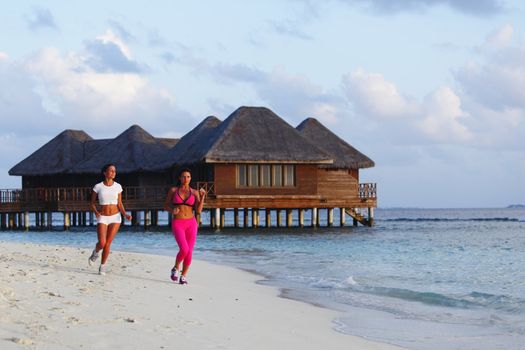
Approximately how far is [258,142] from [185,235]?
24321mm

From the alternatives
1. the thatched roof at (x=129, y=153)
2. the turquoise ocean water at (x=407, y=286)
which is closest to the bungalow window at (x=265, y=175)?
the thatched roof at (x=129, y=153)

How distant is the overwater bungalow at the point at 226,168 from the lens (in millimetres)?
33219

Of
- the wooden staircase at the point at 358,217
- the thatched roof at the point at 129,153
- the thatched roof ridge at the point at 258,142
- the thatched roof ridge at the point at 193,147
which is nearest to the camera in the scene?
the thatched roof ridge at the point at 258,142

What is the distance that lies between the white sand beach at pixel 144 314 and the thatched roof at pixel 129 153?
28.6 m

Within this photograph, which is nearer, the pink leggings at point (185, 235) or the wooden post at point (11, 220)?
the pink leggings at point (185, 235)

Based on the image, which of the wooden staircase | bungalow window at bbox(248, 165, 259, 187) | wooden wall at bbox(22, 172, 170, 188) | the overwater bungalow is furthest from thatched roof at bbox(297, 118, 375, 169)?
wooden wall at bbox(22, 172, 170, 188)

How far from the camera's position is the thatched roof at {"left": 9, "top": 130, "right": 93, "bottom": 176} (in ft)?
134

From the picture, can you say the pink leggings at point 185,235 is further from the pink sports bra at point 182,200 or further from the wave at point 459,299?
the wave at point 459,299

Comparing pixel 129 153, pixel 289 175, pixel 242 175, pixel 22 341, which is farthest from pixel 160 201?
pixel 22 341

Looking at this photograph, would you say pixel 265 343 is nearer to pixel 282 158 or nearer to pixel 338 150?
pixel 282 158

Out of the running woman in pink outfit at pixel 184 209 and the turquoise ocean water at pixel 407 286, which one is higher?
the running woman in pink outfit at pixel 184 209

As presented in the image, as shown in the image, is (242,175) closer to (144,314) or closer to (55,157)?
(55,157)

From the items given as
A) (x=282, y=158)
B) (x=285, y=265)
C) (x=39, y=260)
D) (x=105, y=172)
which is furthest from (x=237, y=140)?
(x=105, y=172)

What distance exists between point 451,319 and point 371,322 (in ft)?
4.12
